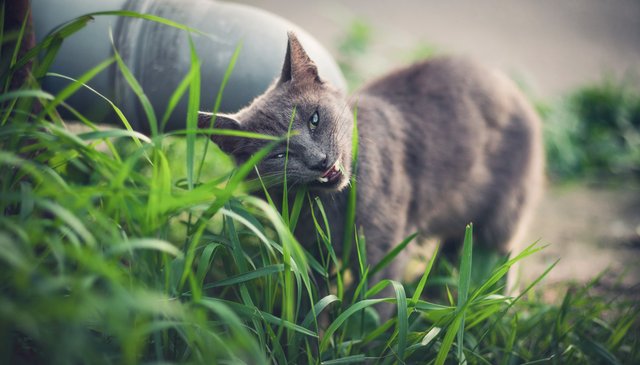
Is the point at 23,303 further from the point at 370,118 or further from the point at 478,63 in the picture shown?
the point at 478,63

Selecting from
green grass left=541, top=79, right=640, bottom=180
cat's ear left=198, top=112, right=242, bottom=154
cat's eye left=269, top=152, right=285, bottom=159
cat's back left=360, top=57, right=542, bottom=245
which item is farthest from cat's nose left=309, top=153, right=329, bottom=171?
green grass left=541, top=79, right=640, bottom=180

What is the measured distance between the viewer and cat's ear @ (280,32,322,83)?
61.9 inches

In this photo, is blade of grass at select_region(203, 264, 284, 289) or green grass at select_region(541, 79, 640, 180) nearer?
blade of grass at select_region(203, 264, 284, 289)

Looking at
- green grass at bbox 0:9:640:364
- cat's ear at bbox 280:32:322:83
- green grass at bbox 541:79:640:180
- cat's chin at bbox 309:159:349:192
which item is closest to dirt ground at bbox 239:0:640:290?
green grass at bbox 541:79:640:180

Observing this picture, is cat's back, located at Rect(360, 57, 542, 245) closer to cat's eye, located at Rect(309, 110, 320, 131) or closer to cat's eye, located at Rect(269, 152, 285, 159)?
cat's eye, located at Rect(309, 110, 320, 131)

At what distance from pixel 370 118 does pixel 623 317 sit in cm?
107

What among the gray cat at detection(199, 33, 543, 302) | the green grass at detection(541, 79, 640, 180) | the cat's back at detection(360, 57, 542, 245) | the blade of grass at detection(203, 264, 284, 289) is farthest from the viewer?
the green grass at detection(541, 79, 640, 180)

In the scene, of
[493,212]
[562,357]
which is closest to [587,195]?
[493,212]

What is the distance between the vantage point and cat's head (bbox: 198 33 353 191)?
1.43 m

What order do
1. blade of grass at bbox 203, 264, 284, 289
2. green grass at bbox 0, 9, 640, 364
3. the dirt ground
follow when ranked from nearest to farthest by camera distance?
green grass at bbox 0, 9, 640, 364 < blade of grass at bbox 203, 264, 284, 289 < the dirt ground

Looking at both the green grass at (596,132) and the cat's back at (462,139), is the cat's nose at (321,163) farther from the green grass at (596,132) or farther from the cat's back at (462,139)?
the green grass at (596,132)

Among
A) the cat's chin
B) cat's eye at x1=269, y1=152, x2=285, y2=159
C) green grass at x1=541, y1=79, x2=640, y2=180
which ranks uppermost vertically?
cat's eye at x1=269, y1=152, x2=285, y2=159

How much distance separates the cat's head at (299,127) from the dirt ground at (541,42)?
1548 mm

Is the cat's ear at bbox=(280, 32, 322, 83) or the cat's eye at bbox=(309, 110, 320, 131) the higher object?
the cat's ear at bbox=(280, 32, 322, 83)
